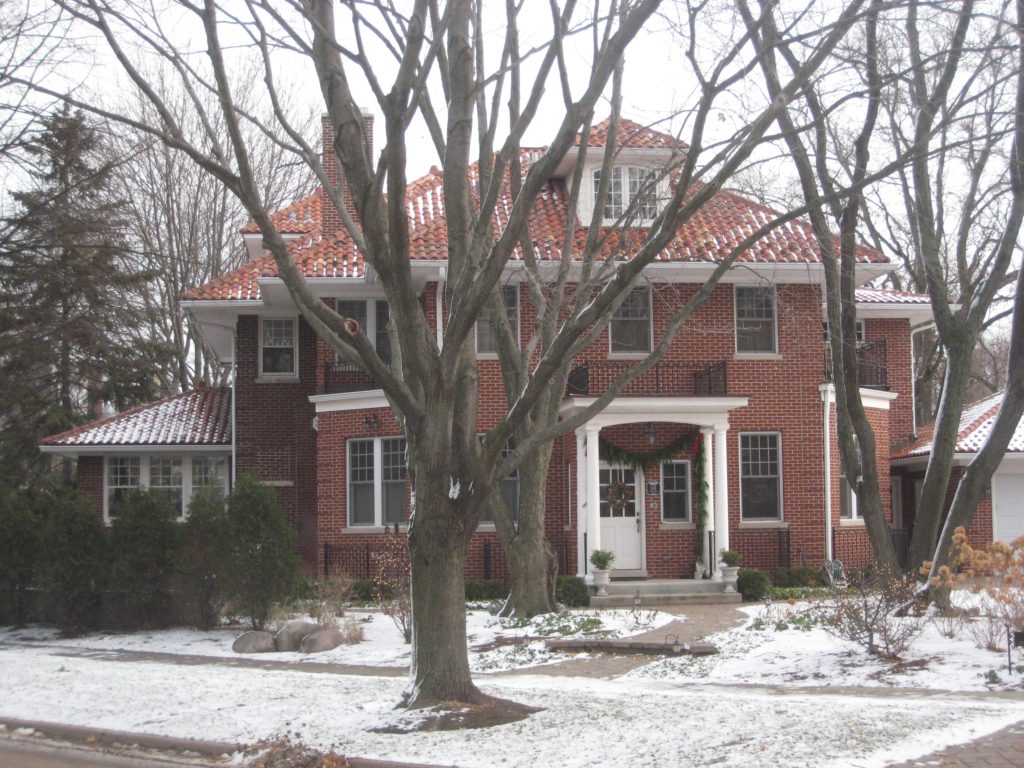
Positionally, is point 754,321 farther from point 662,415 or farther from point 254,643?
point 254,643

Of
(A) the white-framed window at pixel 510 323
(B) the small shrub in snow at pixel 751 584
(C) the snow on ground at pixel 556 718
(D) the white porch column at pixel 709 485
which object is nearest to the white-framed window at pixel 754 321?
(D) the white porch column at pixel 709 485

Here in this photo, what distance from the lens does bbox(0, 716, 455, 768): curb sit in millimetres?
8453

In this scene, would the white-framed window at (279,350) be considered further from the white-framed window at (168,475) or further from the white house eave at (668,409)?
the white house eave at (668,409)

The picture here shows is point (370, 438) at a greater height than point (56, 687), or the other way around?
point (370, 438)

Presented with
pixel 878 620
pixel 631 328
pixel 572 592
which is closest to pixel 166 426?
pixel 631 328

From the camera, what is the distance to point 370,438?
885 inches

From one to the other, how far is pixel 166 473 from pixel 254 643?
11.5m

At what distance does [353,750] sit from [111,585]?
1020 cm

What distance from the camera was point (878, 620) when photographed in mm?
11805

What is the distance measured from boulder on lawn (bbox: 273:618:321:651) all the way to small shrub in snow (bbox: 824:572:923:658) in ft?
23.3

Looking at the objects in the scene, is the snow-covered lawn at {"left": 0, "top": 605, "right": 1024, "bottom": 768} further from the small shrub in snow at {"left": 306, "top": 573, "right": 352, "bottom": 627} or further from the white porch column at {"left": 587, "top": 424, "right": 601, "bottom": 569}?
the white porch column at {"left": 587, "top": 424, "right": 601, "bottom": 569}

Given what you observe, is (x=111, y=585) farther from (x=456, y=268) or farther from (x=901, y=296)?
(x=901, y=296)

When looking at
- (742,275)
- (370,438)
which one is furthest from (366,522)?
(742,275)

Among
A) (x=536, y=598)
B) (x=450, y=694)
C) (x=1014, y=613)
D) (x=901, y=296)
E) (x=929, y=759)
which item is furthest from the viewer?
(x=901, y=296)
